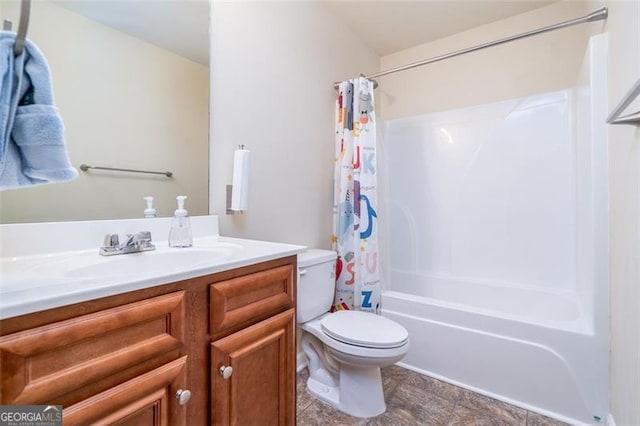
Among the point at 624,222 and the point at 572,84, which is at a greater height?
the point at 572,84

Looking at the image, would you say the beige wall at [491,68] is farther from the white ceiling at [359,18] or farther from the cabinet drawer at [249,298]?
the cabinet drawer at [249,298]

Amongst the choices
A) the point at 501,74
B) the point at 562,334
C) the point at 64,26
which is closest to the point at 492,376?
the point at 562,334

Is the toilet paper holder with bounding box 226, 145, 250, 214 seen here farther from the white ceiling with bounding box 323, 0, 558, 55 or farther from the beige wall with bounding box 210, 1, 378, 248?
the white ceiling with bounding box 323, 0, 558, 55

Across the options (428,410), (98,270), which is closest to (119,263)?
(98,270)

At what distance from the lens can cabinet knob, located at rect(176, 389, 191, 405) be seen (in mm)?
713

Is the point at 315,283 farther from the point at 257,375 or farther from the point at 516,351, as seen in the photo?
the point at 516,351

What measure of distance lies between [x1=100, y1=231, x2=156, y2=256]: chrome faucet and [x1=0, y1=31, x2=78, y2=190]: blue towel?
0.42 m

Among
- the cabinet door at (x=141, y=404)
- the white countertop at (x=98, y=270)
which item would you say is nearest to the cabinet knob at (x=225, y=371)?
the cabinet door at (x=141, y=404)

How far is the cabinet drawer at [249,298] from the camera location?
0.80m

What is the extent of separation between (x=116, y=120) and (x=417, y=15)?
214 centimetres

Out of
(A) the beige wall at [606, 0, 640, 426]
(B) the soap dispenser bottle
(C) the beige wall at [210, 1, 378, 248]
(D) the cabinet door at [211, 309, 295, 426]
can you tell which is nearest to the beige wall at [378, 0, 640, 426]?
(A) the beige wall at [606, 0, 640, 426]

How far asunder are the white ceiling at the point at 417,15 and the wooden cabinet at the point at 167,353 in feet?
6.44

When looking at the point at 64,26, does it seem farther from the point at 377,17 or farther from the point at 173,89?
the point at 377,17

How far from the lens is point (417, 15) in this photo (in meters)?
2.18
